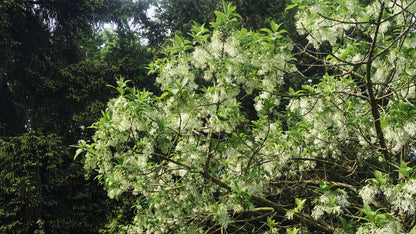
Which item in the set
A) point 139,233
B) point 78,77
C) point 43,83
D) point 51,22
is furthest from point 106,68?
point 139,233

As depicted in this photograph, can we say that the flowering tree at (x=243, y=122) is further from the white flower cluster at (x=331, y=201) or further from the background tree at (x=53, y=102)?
the background tree at (x=53, y=102)

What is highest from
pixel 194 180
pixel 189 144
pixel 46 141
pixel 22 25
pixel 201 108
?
pixel 22 25

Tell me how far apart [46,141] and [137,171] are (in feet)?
22.4

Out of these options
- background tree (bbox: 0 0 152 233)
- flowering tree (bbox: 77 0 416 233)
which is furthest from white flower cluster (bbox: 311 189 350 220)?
background tree (bbox: 0 0 152 233)

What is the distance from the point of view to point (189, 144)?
3.47 meters

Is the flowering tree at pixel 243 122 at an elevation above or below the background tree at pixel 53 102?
below

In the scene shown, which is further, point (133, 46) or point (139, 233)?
point (133, 46)

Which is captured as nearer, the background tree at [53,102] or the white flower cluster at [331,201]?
the white flower cluster at [331,201]

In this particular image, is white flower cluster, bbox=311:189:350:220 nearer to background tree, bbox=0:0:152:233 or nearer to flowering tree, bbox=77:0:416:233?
flowering tree, bbox=77:0:416:233

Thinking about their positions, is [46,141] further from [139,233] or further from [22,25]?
[139,233]

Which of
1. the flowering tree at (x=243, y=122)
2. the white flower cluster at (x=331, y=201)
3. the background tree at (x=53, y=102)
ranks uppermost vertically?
the background tree at (x=53, y=102)

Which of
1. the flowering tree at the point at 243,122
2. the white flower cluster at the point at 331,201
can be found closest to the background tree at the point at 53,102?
the flowering tree at the point at 243,122

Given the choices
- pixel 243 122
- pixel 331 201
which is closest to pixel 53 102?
pixel 243 122

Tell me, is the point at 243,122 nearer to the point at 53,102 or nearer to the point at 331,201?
the point at 331,201
